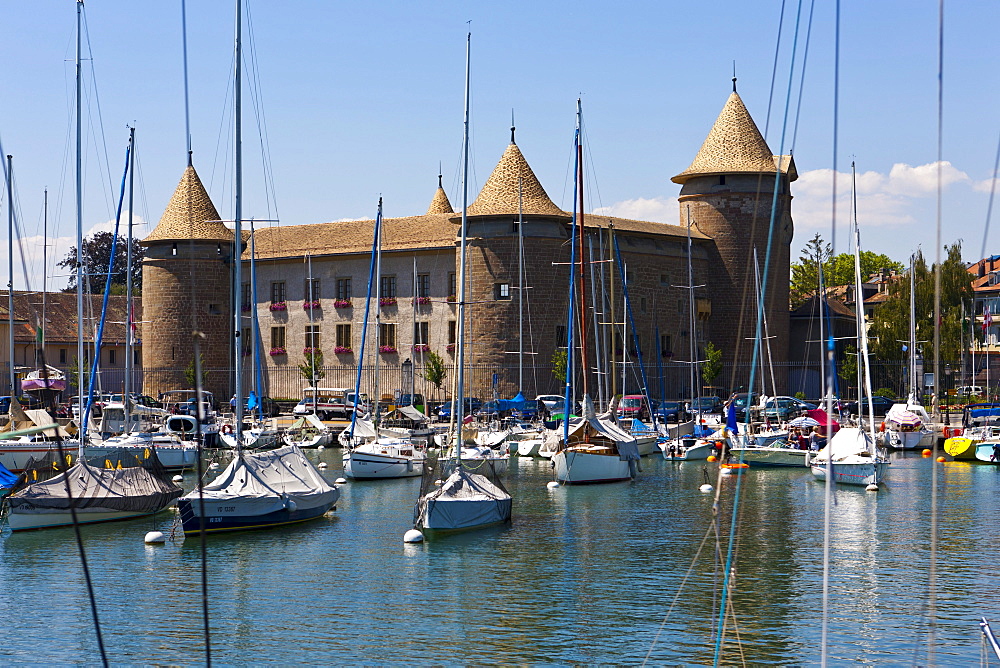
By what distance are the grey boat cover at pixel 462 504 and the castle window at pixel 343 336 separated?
4040 cm

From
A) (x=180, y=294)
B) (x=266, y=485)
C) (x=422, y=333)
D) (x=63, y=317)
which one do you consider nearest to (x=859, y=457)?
(x=266, y=485)

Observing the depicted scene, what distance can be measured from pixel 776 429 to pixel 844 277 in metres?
56.1

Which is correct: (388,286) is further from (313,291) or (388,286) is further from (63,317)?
(63,317)

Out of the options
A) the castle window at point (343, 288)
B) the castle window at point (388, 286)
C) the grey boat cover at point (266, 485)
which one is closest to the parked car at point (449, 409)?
the castle window at point (388, 286)

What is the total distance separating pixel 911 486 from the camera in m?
35.8

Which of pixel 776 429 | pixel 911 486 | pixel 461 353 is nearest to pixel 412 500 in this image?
pixel 461 353

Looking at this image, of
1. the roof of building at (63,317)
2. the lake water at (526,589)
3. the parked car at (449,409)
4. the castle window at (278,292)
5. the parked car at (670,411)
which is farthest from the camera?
the roof of building at (63,317)

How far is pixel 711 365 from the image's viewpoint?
216ft

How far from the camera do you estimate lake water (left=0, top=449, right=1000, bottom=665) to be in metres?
17.4

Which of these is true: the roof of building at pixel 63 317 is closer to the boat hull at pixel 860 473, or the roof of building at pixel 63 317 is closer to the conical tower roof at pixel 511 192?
the conical tower roof at pixel 511 192

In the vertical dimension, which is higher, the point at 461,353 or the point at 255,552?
the point at 461,353

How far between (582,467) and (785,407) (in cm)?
2515

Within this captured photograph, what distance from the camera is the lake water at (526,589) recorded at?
57.2ft

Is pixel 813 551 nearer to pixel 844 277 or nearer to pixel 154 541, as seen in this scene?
pixel 154 541
